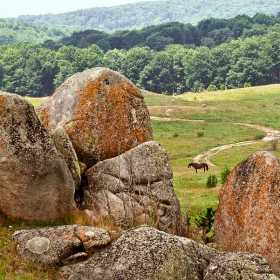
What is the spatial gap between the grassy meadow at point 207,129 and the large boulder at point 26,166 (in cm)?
1502

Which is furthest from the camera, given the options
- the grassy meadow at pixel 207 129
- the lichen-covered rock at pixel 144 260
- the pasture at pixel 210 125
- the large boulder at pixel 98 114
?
the pasture at pixel 210 125

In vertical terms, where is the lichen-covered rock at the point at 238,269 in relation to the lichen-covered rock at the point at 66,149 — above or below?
below

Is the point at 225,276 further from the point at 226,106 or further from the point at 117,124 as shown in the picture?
the point at 226,106

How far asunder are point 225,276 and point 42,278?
3896 millimetres

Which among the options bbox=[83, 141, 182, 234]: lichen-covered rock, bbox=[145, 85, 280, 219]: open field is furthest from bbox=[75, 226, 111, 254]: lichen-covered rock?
bbox=[145, 85, 280, 219]: open field

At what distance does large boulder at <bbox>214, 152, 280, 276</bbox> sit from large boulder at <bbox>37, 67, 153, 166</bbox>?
4072mm

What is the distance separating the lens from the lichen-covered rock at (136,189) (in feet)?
54.0

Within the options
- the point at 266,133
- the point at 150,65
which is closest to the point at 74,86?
the point at 266,133

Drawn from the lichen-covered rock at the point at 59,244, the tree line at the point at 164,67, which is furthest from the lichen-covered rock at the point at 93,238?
the tree line at the point at 164,67

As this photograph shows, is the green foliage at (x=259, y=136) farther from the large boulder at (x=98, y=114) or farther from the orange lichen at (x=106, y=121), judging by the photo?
the orange lichen at (x=106, y=121)

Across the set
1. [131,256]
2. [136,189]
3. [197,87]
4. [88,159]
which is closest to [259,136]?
[88,159]

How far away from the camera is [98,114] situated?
19.3 meters

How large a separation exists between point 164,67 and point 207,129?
92.4 m

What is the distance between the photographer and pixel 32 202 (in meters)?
14.6
